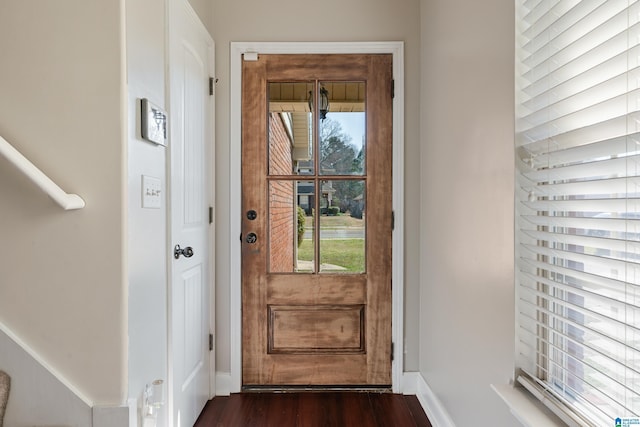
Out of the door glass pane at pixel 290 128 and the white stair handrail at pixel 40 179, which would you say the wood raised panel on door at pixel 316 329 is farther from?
the white stair handrail at pixel 40 179

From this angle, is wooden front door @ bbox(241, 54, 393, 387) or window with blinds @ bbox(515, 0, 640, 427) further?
wooden front door @ bbox(241, 54, 393, 387)

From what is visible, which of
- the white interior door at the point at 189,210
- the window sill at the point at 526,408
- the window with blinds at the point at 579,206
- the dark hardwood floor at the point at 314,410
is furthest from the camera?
the dark hardwood floor at the point at 314,410

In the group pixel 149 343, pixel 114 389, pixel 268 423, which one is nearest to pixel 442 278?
pixel 268 423

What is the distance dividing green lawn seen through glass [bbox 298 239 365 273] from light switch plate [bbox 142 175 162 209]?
3.40ft

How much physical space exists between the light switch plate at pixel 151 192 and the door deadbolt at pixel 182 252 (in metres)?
0.28

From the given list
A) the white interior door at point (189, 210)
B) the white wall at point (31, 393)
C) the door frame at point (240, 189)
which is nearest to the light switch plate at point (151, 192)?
the white interior door at point (189, 210)

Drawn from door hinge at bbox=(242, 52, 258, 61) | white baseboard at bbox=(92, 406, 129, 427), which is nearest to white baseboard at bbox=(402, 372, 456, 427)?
white baseboard at bbox=(92, 406, 129, 427)

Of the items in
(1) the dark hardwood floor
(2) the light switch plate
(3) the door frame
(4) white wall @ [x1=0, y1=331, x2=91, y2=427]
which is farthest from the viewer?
(3) the door frame

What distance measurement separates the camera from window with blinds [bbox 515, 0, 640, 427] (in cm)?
84

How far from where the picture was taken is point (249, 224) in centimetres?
239

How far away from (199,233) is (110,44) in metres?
1.07

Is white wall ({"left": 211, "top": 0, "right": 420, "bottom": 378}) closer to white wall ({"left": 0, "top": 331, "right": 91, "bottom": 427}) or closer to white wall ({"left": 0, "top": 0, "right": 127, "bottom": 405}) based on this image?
white wall ({"left": 0, "top": 0, "right": 127, "bottom": 405})

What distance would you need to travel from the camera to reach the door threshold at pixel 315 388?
2.38 m

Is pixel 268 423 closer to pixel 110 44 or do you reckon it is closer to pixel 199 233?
pixel 199 233
